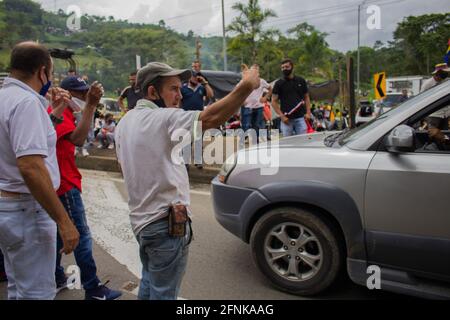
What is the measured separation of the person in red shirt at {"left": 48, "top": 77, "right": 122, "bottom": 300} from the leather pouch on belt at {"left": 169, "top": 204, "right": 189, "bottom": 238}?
120 cm

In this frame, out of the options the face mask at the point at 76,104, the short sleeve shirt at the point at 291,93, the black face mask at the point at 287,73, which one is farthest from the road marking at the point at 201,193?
the face mask at the point at 76,104

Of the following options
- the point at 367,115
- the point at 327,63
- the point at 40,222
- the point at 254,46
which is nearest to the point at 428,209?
the point at 40,222

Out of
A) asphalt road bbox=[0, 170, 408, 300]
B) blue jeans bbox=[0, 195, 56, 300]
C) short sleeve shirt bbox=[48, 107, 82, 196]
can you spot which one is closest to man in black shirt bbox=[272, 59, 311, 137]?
asphalt road bbox=[0, 170, 408, 300]

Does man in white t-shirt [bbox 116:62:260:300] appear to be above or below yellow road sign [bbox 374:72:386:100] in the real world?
below

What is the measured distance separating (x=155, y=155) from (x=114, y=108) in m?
27.4

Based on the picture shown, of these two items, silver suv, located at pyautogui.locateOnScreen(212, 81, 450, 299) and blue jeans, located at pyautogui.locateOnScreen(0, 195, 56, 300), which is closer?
blue jeans, located at pyautogui.locateOnScreen(0, 195, 56, 300)

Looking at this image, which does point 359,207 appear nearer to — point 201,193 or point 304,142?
point 304,142

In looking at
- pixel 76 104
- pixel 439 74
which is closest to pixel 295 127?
pixel 439 74

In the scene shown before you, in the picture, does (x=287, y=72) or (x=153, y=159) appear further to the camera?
(x=287, y=72)

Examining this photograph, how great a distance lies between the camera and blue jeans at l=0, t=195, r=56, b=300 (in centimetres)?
201

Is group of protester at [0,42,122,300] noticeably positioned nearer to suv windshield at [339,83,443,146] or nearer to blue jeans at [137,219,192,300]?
blue jeans at [137,219,192,300]

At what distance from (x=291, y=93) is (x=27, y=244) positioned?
569cm

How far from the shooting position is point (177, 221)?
1.99 meters
